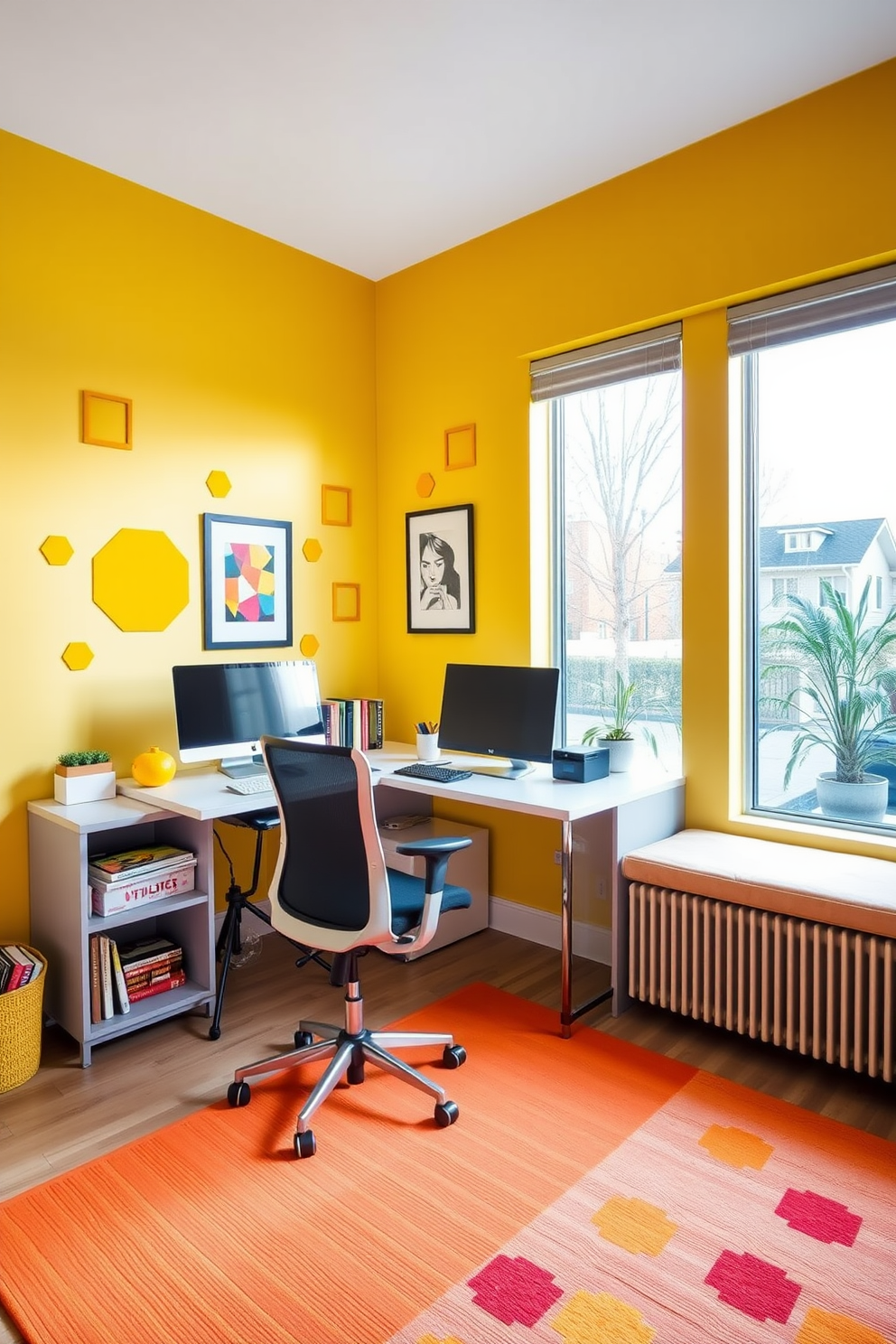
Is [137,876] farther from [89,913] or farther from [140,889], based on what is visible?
[89,913]

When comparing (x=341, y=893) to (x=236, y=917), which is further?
(x=236, y=917)

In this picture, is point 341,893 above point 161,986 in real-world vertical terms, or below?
above

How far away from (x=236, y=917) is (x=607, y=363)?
262 centimetres

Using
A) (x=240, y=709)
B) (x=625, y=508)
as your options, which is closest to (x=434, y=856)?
Result: (x=240, y=709)

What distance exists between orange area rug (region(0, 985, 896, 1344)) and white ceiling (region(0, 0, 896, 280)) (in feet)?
10.3

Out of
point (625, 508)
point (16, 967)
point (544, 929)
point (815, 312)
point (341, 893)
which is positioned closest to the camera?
point (341, 893)

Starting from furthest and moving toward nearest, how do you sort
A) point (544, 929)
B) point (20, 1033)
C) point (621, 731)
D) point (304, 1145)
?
point (544, 929) → point (621, 731) → point (20, 1033) → point (304, 1145)

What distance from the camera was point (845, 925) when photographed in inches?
94.9

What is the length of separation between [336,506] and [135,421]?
3.51 feet

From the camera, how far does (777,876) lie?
8.50ft

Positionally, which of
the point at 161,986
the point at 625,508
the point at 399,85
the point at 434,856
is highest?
the point at 399,85

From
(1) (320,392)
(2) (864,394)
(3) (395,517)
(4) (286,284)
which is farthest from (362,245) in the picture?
(2) (864,394)

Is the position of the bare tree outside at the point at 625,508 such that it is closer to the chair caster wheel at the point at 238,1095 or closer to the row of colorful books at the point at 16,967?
the chair caster wheel at the point at 238,1095

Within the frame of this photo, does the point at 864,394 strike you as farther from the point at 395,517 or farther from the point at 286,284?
the point at 286,284
